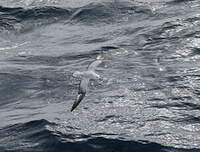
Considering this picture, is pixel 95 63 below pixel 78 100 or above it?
above

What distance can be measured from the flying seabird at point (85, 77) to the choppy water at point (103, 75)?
16 cm

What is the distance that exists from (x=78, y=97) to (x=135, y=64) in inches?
111

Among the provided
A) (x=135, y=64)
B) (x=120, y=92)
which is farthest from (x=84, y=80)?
(x=135, y=64)

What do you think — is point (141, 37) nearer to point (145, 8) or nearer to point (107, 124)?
point (145, 8)

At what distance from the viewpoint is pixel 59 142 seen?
10203mm

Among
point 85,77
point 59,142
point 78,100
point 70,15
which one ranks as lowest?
point 59,142

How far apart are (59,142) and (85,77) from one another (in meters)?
2.98

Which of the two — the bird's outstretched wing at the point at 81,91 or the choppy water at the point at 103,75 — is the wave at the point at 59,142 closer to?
the choppy water at the point at 103,75

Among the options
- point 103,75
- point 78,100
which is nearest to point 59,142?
point 78,100

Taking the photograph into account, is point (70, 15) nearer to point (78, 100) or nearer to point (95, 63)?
point (95, 63)

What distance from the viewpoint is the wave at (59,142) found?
9.84 metres

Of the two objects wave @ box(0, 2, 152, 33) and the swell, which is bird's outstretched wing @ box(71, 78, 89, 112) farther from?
the swell

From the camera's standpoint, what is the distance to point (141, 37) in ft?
54.6

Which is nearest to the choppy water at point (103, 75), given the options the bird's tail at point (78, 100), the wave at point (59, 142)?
the wave at point (59, 142)
